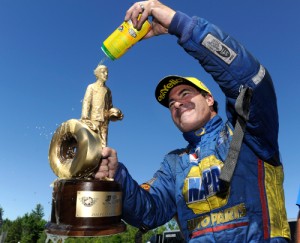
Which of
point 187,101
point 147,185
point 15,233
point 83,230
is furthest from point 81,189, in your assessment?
point 15,233

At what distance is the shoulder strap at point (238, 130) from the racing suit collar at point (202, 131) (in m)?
0.75

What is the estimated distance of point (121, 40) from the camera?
3516 mm

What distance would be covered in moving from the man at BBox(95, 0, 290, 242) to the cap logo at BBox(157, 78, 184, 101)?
1 cm

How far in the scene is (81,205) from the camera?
2939mm

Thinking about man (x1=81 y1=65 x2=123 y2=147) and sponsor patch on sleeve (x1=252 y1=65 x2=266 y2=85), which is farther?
man (x1=81 y1=65 x2=123 y2=147)

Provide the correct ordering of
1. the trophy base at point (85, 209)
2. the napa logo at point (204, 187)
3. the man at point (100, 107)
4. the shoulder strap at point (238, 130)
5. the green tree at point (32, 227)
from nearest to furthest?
the shoulder strap at point (238, 130)
the trophy base at point (85, 209)
the napa logo at point (204, 187)
the man at point (100, 107)
the green tree at point (32, 227)

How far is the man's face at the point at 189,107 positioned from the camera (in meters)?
3.51

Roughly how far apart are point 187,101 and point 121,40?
859mm

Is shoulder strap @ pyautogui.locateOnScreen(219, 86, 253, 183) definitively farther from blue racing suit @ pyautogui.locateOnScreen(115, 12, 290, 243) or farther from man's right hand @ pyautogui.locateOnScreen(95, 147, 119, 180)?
man's right hand @ pyautogui.locateOnScreen(95, 147, 119, 180)

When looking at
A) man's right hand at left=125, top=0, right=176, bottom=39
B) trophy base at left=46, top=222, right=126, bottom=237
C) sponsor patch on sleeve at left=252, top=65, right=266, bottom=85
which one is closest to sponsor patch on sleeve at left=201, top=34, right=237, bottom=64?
sponsor patch on sleeve at left=252, top=65, right=266, bottom=85

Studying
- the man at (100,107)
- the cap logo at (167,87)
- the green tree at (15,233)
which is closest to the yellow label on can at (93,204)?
the man at (100,107)

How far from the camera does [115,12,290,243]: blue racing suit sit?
8.61ft

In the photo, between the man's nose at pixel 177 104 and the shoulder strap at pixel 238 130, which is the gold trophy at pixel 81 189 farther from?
the shoulder strap at pixel 238 130

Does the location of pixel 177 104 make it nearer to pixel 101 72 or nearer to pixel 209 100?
pixel 209 100
